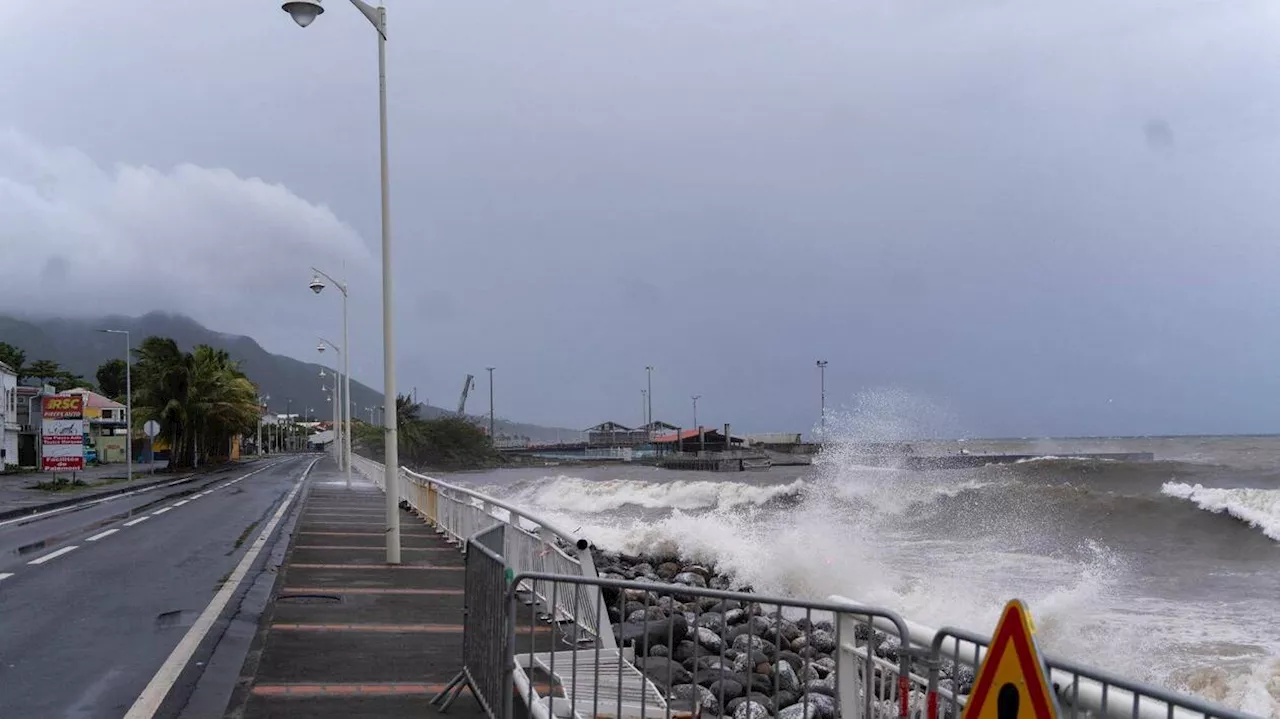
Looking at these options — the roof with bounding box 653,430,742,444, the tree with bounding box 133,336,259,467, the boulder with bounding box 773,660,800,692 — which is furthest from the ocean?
the roof with bounding box 653,430,742,444

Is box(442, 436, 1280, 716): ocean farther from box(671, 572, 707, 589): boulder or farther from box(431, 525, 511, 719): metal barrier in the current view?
box(431, 525, 511, 719): metal barrier

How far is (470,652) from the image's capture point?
664 centimetres

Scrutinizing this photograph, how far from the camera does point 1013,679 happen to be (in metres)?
2.90

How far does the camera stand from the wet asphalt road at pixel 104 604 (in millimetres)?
7332

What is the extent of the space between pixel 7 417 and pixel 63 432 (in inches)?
1294

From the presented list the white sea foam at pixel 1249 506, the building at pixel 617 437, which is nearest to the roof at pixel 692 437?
the building at pixel 617 437

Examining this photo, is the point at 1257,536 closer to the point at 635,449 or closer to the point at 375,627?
the point at 375,627

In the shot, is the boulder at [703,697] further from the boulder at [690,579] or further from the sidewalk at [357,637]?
the boulder at [690,579]

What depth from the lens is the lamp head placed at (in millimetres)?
13094

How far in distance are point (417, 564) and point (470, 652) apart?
26.2 feet

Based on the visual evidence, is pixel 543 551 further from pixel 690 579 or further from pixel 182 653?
pixel 690 579

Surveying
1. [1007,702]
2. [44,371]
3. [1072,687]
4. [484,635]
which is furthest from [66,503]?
[44,371]

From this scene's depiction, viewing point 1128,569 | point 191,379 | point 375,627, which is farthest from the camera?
point 191,379

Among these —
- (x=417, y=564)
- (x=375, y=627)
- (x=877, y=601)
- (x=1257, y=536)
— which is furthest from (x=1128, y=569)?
(x=375, y=627)
